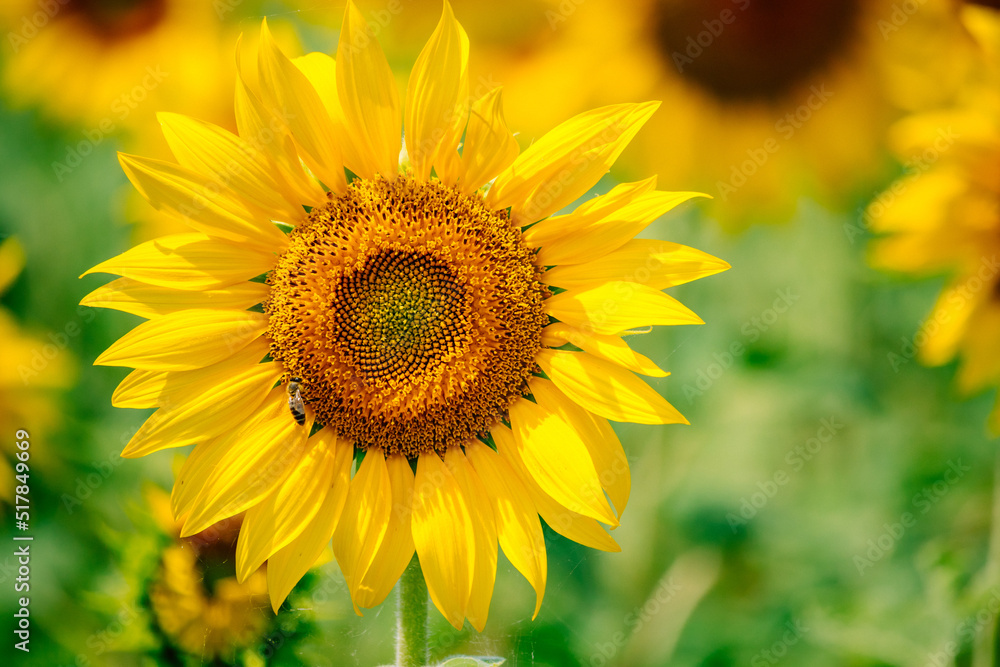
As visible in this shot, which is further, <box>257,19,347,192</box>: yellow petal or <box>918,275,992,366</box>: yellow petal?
<box>918,275,992,366</box>: yellow petal

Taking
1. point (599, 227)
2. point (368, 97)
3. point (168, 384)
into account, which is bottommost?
point (599, 227)

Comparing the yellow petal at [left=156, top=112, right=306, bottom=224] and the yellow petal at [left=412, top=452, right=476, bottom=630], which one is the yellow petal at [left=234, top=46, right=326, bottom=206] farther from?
the yellow petal at [left=412, top=452, right=476, bottom=630]

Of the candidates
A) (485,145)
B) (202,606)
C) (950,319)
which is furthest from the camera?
(950,319)

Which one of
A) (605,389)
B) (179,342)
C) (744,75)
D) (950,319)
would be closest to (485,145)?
(605,389)

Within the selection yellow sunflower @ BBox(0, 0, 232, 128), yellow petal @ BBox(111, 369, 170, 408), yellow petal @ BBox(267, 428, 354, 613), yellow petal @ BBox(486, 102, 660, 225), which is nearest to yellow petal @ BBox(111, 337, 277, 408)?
yellow petal @ BBox(111, 369, 170, 408)

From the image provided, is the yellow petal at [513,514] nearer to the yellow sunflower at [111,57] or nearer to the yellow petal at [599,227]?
the yellow petal at [599,227]

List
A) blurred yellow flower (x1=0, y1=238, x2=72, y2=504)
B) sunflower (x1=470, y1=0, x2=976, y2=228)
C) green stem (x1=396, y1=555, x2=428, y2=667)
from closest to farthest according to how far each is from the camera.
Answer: green stem (x1=396, y1=555, x2=428, y2=667)
sunflower (x1=470, y1=0, x2=976, y2=228)
blurred yellow flower (x1=0, y1=238, x2=72, y2=504)

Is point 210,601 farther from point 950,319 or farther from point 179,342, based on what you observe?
point 950,319
